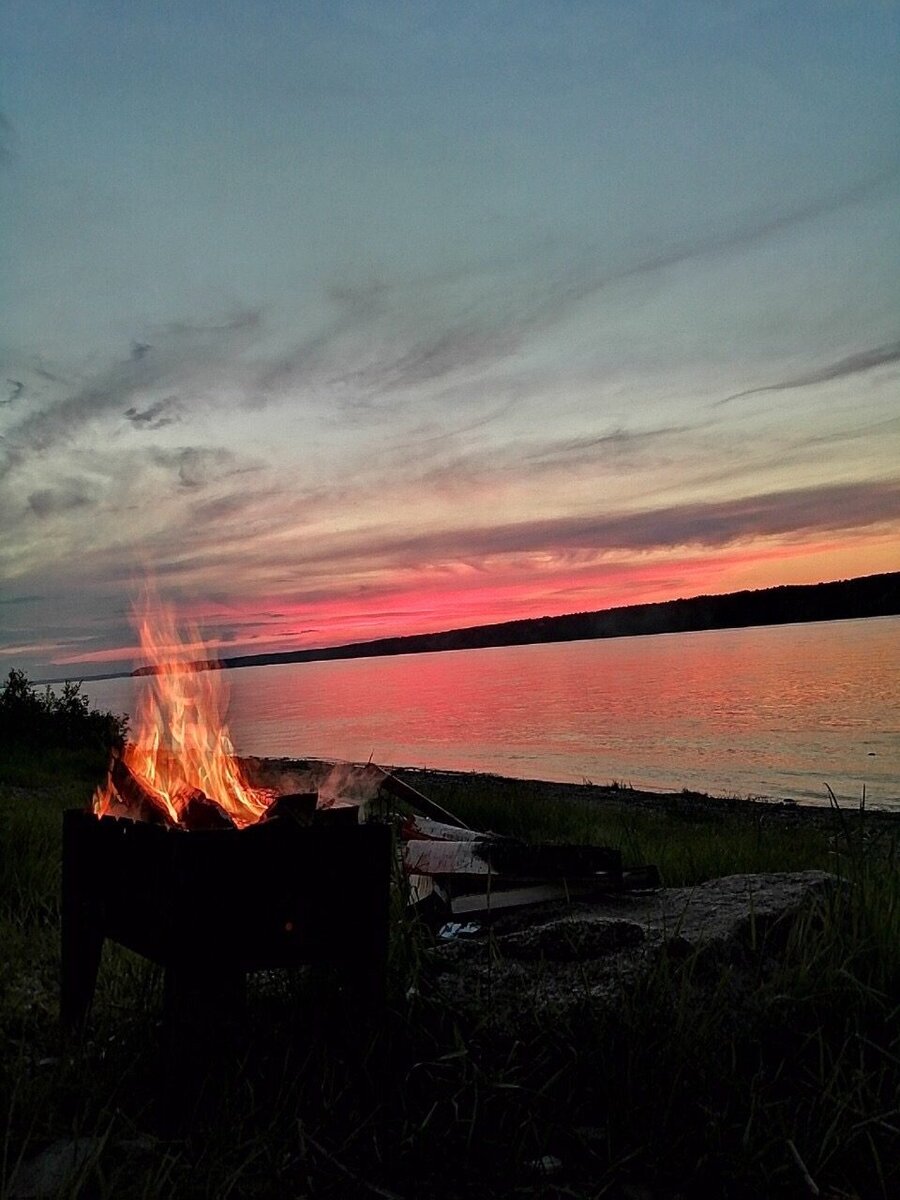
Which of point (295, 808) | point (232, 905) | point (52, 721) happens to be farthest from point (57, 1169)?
point (52, 721)

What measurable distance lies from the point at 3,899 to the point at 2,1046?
7.41 feet

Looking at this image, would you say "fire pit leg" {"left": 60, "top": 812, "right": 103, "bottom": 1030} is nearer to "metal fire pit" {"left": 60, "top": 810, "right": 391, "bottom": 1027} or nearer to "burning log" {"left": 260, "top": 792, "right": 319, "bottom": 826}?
"metal fire pit" {"left": 60, "top": 810, "right": 391, "bottom": 1027}

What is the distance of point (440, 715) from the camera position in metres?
52.6

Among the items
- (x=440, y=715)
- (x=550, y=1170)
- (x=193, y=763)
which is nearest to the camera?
(x=550, y=1170)

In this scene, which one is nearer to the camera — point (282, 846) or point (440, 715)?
point (282, 846)

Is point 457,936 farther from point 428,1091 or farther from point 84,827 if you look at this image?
point 84,827

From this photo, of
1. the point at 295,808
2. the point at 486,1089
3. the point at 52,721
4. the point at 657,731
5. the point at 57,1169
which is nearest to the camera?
the point at 57,1169

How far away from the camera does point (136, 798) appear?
416 centimetres

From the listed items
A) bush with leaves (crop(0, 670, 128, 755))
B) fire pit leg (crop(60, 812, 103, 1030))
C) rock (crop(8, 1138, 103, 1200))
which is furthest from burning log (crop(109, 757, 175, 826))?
bush with leaves (crop(0, 670, 128, 755))

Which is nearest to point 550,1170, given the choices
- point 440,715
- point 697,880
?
point 697,880

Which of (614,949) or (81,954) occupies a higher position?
(81,954)

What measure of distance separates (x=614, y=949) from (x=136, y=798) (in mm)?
2234

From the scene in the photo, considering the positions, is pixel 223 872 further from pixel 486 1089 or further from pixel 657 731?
pixel 657 731

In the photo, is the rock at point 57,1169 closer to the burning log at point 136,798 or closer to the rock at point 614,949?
the burning log at point 136,798
